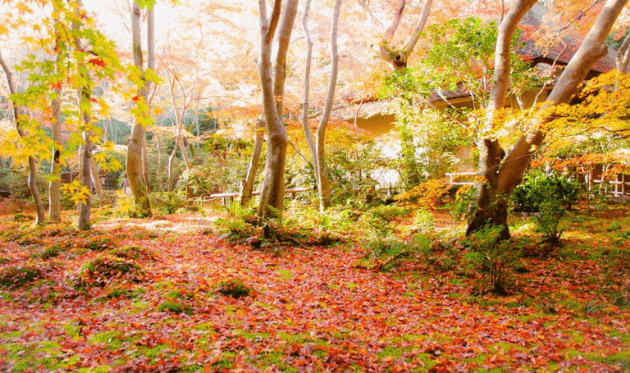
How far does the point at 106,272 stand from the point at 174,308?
164 centimetres

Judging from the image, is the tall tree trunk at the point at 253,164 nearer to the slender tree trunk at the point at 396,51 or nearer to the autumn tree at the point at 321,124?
the autumn tree at the point at 321,124

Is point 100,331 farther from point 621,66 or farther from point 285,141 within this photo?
point 621,66

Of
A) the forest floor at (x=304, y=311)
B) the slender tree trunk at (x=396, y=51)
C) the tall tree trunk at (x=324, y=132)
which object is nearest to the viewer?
the forest floor at (x=304, y=311)

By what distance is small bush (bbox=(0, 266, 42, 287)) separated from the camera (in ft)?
16.4

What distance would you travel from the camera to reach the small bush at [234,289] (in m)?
4.96

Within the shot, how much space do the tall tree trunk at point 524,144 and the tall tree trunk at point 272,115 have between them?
380 cm

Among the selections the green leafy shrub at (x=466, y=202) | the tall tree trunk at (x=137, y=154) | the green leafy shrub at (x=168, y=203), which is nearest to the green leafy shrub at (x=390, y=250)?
the green leafy shrub at (x=466, y=202)

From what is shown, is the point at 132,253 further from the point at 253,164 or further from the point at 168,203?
the point at 168,203

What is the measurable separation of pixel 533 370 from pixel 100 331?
12.7ft

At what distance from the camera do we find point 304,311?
4637 mm

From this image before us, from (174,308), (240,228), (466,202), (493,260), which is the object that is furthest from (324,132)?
(174,308)

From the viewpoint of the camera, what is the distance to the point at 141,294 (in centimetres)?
472

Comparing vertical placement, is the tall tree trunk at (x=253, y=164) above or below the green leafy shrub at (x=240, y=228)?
above

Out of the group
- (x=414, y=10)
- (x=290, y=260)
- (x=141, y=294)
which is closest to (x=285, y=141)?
(x=290, y=260)
